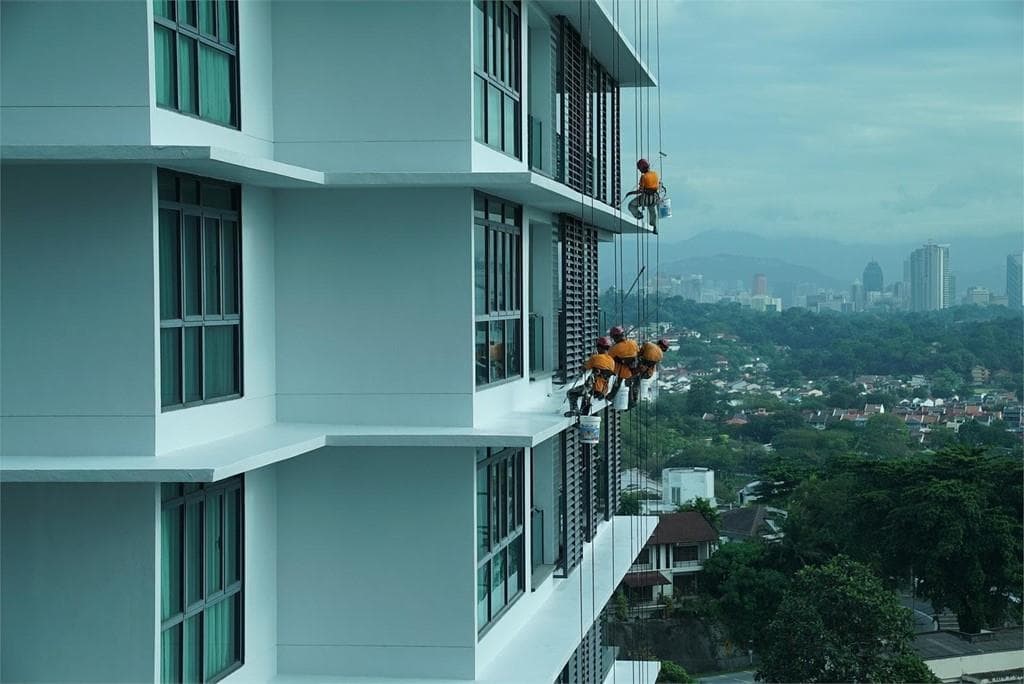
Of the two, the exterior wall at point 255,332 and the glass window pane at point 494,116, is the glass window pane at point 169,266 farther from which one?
the glass window pane at point 494,116

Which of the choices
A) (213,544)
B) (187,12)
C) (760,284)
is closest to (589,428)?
(213,544)

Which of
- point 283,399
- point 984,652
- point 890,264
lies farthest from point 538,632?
point 890,264

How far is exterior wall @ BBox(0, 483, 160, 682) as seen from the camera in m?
5.64

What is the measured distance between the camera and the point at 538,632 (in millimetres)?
8500

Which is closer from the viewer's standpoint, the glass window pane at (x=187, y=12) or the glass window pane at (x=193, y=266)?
the glass window pane at (x=187, y=12)

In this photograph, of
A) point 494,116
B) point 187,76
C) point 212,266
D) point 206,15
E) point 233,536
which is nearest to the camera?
point 187,76

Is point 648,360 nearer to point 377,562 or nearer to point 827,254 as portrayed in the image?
point 377,562

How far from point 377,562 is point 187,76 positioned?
2851mm

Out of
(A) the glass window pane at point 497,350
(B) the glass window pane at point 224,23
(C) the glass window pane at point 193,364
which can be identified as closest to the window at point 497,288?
(A) the glass window pane at point 497,350

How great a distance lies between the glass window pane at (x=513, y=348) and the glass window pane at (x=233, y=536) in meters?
2.27

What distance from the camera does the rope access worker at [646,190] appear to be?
387 inches

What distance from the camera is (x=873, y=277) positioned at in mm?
56844

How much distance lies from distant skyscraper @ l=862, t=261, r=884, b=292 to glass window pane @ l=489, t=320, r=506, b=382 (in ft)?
162

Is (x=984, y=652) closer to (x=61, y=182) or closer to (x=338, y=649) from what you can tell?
(x=338, y=649)
